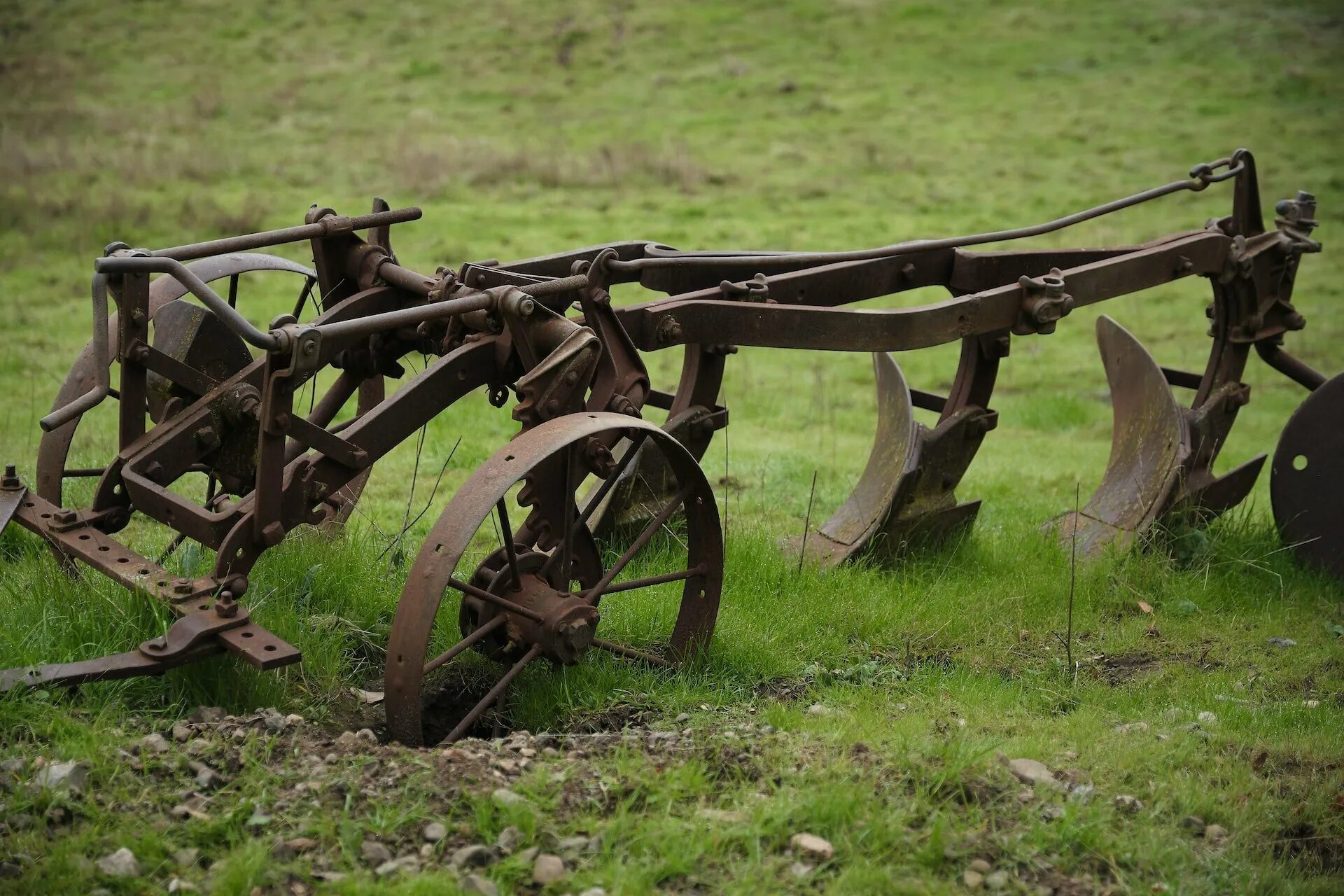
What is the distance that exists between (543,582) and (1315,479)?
346 cm

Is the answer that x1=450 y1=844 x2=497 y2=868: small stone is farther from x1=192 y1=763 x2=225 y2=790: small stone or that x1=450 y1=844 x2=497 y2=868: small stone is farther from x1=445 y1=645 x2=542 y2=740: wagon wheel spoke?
x1=192 y1=763 x2=225 y2=790: small stone

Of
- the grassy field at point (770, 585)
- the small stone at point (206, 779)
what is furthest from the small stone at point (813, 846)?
the small stone at point (206, 779)

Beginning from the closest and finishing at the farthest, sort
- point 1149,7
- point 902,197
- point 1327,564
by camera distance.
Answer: point 1327,564
point 902,197
point 1149,7

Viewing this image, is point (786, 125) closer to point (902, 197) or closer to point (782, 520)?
point (902, 197)

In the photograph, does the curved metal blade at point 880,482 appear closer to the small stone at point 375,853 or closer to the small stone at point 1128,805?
the small stone at point 1128,805

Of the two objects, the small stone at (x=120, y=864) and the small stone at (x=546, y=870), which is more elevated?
the small stone at (x=120, y=864)

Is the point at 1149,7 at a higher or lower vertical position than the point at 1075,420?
higher

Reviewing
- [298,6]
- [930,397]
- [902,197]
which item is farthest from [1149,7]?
[930,397]

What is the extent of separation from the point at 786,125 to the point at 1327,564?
11.7 m

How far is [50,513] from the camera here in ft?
12.6

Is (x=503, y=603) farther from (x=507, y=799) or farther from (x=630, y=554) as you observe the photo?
(x=507, y=799)

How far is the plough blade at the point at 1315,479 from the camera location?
5.22 m

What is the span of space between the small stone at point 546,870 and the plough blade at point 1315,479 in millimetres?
3782

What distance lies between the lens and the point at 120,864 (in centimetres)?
276
